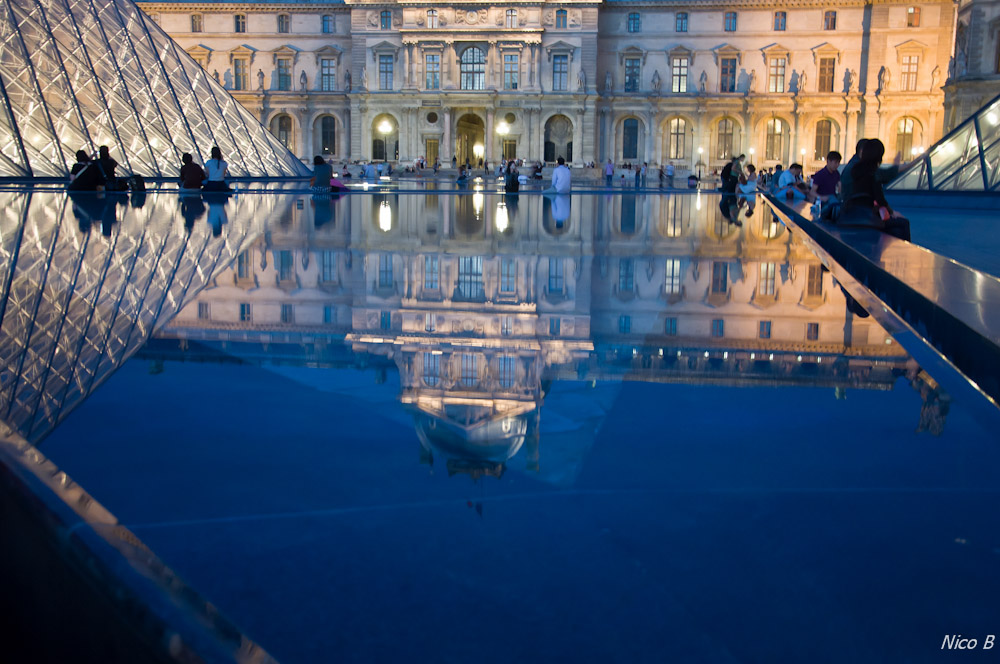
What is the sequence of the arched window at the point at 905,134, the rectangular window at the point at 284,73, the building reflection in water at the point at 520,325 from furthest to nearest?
1. the rectangular window at the point at 284,73
2. the arched window at the point at 905,134
3. the building reflection in water at the point at 520,325

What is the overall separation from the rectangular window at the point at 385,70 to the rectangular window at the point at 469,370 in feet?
154

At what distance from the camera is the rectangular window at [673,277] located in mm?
4967

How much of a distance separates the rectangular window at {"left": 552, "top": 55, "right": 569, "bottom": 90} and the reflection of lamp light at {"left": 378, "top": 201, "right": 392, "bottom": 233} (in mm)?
34642

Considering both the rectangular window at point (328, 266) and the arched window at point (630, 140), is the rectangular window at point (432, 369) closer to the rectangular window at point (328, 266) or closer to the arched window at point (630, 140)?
the rectangular window at point (328, 266)

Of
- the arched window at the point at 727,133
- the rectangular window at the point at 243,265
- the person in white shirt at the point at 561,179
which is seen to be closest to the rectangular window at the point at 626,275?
the rectangular window at the point at 243,265

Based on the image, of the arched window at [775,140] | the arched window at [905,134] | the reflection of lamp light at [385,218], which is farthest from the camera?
the arched window at [775,140]

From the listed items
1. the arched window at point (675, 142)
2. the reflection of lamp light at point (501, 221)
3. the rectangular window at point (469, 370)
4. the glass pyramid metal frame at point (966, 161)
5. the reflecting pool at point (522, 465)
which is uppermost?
the arched window at point (675, 142)

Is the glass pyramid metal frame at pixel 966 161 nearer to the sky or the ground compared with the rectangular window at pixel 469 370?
nearer to the sky

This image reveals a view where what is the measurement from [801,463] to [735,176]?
23.0 meters

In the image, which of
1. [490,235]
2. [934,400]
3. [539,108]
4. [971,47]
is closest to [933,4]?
[971,47]

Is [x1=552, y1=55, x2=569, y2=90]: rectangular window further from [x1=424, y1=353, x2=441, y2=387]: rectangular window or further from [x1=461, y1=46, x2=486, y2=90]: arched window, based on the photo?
[x1=424, y1=353, x2=441, y2=387]: rectangular window

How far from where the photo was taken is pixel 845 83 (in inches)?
1850

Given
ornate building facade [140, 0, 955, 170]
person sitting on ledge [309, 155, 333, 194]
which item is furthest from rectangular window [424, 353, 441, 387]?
ornate building facade [140, 0, 955, 170]

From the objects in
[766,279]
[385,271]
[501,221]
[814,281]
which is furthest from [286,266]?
[501,221]
